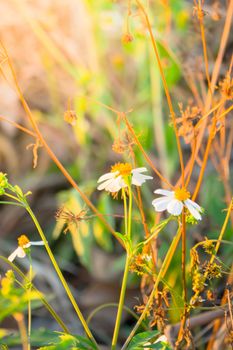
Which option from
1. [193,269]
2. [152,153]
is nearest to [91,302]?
[152,153]

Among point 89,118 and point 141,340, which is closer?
point 141,340

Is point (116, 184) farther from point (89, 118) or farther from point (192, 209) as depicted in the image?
point (89, 118)

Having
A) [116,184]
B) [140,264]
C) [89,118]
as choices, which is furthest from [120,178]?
[89,118]

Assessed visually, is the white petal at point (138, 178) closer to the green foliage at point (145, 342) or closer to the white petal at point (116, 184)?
the white petal at point (116, 184)

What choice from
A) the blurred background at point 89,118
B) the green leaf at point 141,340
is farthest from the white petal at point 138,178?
the blurred background at point 89,118

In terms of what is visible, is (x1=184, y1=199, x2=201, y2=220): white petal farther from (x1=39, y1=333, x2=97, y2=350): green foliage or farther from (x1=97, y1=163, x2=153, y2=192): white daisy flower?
(x1=39, y1=333, x2=97, y2=350): green foliage

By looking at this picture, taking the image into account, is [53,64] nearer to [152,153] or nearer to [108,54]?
[108,54]
